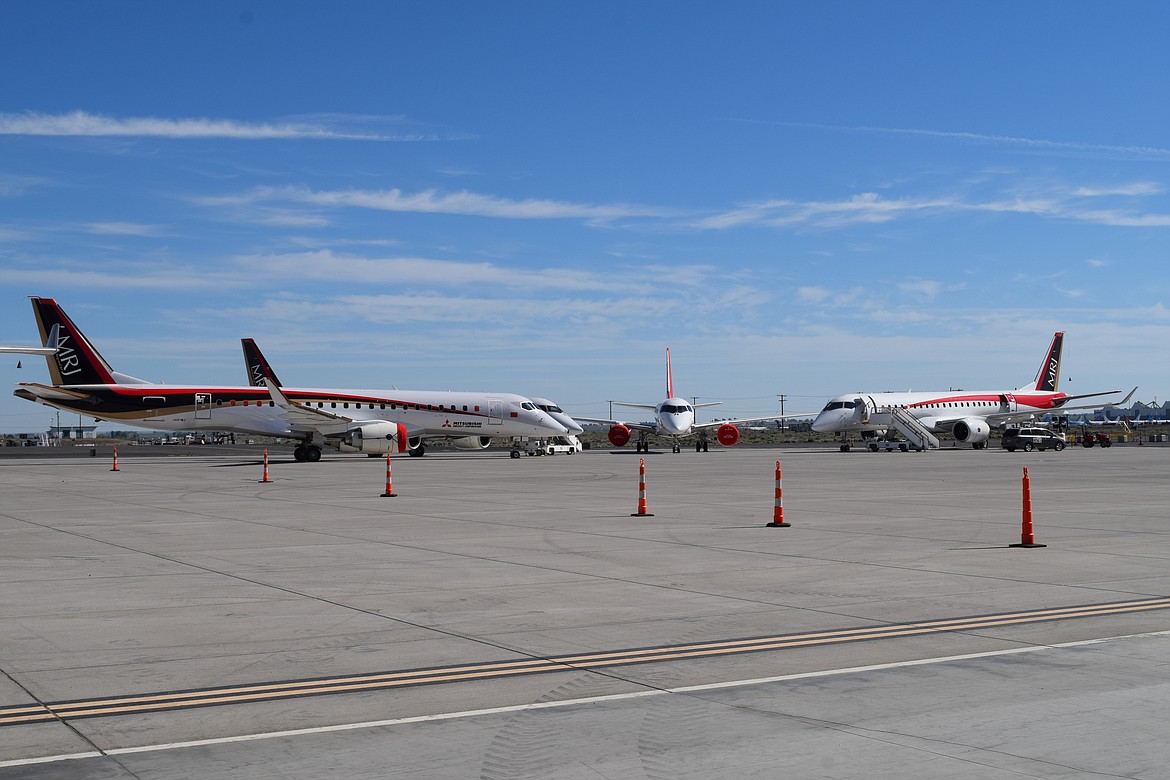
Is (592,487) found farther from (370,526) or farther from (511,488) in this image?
(370,526)

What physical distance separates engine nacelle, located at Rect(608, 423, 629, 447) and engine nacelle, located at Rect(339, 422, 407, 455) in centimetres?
1948

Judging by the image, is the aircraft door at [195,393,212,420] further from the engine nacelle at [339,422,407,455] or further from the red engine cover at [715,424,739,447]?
the red engine cover at [715,424,739,447]

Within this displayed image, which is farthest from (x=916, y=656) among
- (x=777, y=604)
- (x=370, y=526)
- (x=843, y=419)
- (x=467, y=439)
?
(x=843, y=419)

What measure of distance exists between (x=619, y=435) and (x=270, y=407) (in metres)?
24.0

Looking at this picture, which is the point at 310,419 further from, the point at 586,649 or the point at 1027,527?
the point at 586,649

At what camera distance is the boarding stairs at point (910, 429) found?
64.9 m

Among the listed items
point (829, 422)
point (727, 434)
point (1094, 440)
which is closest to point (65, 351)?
point (727, 434)

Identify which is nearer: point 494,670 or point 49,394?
point 494,670

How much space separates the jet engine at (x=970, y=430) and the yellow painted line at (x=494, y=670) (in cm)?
5906

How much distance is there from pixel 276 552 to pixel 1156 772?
11.6m

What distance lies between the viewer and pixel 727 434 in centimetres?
6869

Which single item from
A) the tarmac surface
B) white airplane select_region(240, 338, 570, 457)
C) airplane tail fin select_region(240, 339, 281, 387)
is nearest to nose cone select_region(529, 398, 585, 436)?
white airplane select_region(240, 338, 570, 457)

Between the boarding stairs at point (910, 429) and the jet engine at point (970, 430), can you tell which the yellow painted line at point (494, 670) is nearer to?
the boarding stairs at point (910, 429)

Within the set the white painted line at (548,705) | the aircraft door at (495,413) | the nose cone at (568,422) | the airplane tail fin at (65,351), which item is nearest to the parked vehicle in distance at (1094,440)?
the nose cone at (568,422)
